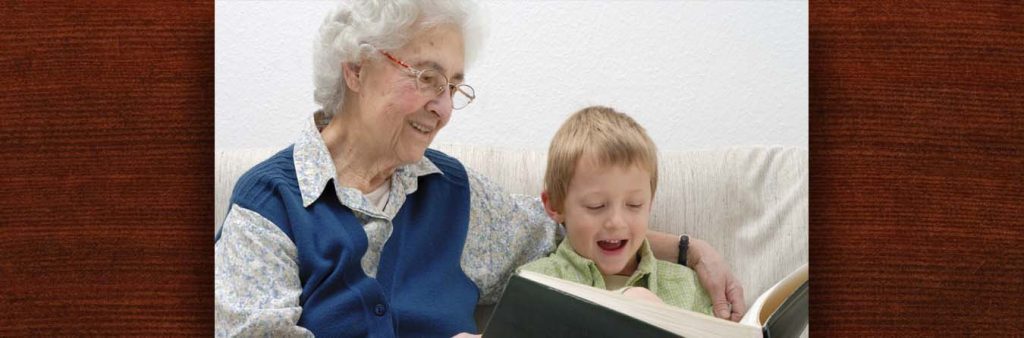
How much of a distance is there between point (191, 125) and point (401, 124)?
1.04ft

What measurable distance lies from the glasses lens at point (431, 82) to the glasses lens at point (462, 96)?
0.8 inches

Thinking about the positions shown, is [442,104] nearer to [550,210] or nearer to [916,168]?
[550,210]

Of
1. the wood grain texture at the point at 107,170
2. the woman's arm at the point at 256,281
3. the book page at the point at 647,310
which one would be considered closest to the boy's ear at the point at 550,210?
the book page at the point at 647,310

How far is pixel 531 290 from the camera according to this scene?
1.38m

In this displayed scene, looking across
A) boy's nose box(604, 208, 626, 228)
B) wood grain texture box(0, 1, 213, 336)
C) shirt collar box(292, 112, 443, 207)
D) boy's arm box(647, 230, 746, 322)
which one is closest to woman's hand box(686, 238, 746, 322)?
boy's arm box(647, 230, 746, 322)

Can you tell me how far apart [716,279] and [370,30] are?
23.7 inches

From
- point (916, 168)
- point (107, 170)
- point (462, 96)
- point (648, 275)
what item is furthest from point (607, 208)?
point (107, 170)

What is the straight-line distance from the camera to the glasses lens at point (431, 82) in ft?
4.81

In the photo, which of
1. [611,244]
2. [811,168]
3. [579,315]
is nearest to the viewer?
[579,315]

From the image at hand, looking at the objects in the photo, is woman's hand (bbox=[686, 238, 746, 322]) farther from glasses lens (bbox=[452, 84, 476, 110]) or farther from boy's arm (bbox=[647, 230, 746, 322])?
glasses lens (bbox=[452, 84, 476, 110])

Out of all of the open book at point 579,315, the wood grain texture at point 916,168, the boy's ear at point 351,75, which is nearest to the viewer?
the open book at point 579,315

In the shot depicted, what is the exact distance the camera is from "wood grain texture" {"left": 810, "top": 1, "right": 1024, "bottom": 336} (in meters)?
1.60

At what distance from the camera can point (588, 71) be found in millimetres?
1495

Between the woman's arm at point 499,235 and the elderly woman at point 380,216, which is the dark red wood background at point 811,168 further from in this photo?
the woman's arm at point 499,235
